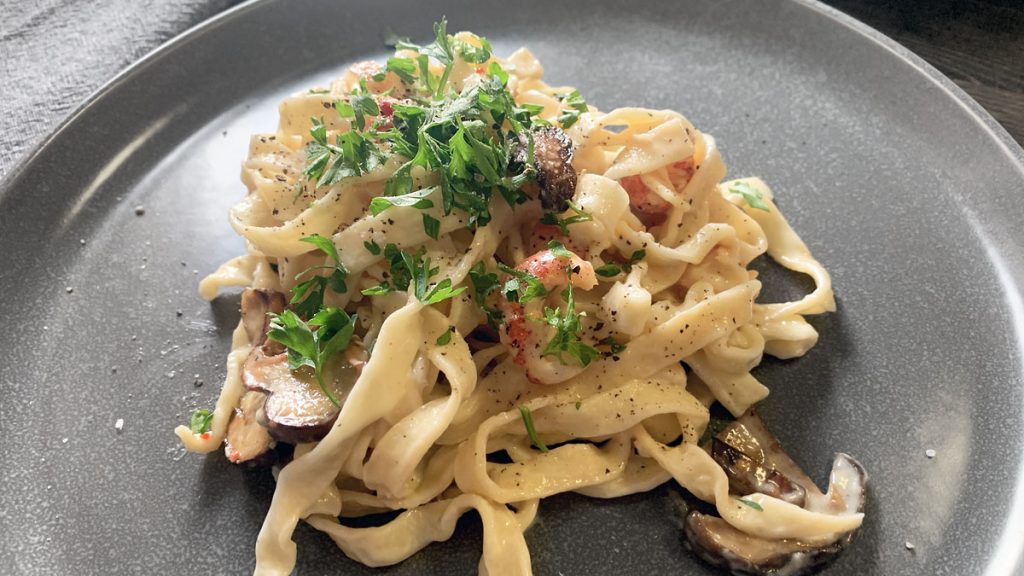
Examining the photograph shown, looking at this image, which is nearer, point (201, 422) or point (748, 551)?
point (748, 551)

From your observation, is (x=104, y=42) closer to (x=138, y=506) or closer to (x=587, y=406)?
(x=138, y=506)

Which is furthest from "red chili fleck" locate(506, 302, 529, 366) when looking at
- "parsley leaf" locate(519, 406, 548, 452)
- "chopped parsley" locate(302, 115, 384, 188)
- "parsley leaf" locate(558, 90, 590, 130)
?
"parsley leaf" locate(558, 90, 590, 130)

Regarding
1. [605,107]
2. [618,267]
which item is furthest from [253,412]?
[605,107]

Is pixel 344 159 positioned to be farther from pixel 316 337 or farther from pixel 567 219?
pixel 567 219

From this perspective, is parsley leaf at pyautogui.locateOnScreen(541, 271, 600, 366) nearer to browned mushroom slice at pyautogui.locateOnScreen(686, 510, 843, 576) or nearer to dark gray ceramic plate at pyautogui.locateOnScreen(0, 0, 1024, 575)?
dark gray ceramic plate at pyautogui.locateOnScreen(0, 0, 1024, 575)

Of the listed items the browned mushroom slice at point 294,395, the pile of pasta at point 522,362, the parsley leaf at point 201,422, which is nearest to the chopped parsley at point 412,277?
the pile of pasta at point 522,362

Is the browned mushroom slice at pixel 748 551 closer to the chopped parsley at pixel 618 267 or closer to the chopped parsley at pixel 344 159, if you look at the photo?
the chopped parsley at pixel 618 267

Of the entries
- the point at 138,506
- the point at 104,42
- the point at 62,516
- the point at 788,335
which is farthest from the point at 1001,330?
the point at 104,42
